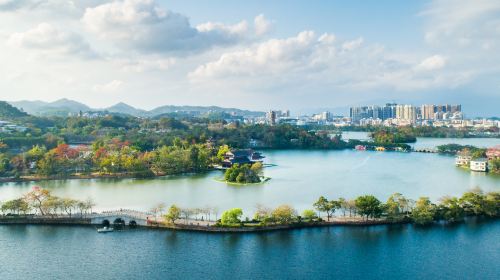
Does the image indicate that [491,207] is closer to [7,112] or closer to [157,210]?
[157,210]

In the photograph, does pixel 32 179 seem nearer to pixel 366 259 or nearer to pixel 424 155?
pixel 366 259

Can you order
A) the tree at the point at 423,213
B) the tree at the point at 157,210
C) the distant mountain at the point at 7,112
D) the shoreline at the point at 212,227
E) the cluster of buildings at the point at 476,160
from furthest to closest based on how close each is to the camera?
the distant mountain at the point at 7,112, the cluster of buildings at the point at 476,160, the tree at the point at 157,210, the tree at the point at 423,213, the shoreline at the point at 212,227

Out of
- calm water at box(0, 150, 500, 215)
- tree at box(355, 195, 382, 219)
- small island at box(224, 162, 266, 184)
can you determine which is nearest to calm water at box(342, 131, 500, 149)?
calm water at box(0, 150, 500, 215)

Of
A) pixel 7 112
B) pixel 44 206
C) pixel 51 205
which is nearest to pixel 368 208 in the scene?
pixel 51 205

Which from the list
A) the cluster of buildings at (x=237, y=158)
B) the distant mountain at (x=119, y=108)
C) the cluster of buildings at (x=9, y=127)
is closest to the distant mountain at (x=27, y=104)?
the distant mountain at (x=119, y=108)

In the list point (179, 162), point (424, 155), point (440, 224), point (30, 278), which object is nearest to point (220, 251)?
point (30, 278)

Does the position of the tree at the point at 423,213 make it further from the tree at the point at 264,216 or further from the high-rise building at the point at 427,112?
the high-rise building at the point at 427,112

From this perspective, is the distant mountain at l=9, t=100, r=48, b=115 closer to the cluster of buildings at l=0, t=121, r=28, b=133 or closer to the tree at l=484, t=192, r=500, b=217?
the cluster of buildings at l=0, t=121, r=28, b=133
